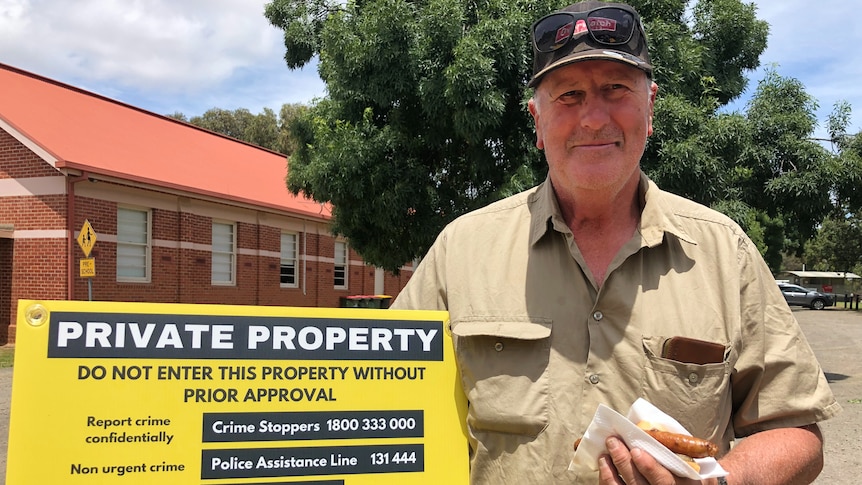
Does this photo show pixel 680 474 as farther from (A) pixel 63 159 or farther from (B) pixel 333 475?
(A) pixel 63 159

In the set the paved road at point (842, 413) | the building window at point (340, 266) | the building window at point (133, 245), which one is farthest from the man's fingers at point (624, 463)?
the building window at point (340, 266)

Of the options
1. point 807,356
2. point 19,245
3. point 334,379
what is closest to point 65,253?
point 19,245

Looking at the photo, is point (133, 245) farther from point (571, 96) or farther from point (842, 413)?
point (571, 96)

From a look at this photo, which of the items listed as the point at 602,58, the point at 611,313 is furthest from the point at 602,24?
the point at 611,313

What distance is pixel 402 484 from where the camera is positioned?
2268 mm

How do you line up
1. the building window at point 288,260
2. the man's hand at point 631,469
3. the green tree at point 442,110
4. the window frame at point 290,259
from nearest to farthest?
the man's hand at point 631,469 < the green tree at point 442,110 < the window frame at point 290,259 < the building window at point 288,260

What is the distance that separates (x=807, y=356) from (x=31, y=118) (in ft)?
62.6

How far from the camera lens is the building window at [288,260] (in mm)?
23750

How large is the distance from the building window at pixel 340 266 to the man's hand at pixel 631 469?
998 inches

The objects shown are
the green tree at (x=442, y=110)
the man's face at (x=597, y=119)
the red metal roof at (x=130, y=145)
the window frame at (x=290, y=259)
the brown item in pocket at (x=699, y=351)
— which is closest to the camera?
the brown item in pocket at (x=699, y=351)

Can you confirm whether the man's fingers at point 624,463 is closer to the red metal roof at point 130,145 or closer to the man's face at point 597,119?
the man's face at point 597,119

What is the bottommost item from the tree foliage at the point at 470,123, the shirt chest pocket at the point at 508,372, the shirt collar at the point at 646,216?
the shirt chest pocket at the point at 508,372

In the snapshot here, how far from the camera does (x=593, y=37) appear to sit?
206 centimetres

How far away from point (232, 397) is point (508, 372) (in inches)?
36.8
